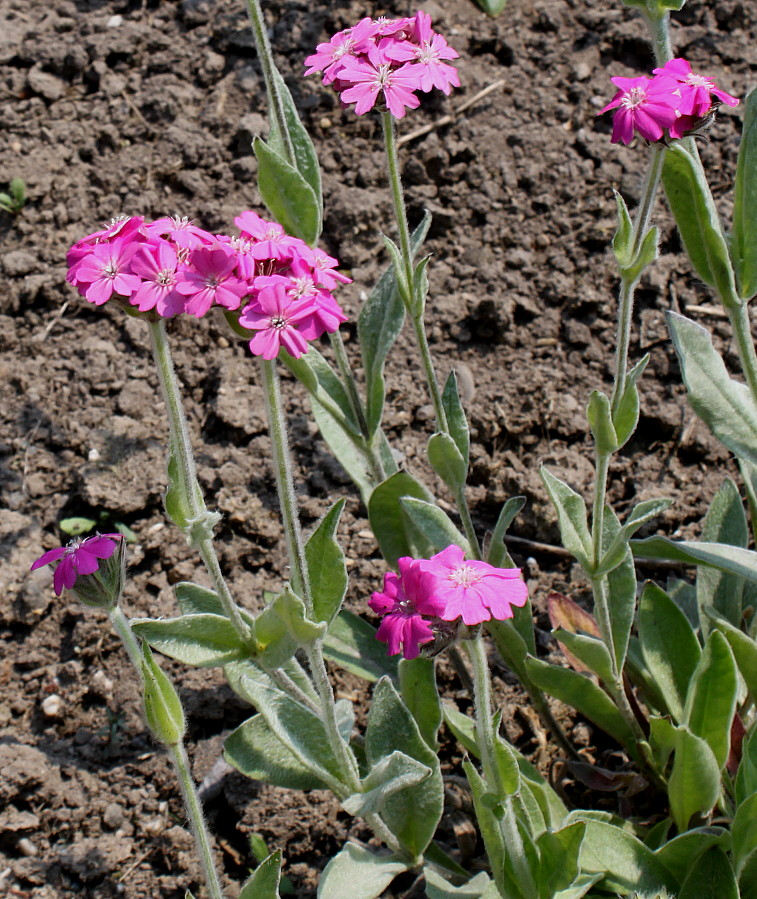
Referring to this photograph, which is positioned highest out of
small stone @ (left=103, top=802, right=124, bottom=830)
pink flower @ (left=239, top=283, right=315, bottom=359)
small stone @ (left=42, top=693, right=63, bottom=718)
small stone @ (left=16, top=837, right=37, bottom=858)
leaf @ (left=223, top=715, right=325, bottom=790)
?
pink flower @ (left=239, top=283, right=315, bottom=359)

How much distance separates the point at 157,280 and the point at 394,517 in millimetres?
1111

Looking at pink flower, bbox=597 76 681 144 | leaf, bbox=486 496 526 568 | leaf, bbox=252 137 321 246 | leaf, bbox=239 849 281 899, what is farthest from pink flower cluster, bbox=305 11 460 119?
leaf, bbox=239 849 281 899

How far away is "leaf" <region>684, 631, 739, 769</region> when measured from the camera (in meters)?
2.11

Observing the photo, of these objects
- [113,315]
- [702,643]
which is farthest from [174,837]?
[113,315]

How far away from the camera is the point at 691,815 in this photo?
222cm

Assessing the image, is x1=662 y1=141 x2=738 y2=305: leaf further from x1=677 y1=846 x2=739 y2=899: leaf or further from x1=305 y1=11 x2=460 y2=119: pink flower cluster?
x1=677 y1=846 x2=739 y2=899: leaf

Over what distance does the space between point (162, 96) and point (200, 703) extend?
251 cm

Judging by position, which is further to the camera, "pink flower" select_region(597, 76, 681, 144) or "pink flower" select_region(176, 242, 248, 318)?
"pink flower" select_region(597, 76, 681, 144)

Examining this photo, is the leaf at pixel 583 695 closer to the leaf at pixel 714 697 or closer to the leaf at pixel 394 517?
the leaf at pixel 714 697

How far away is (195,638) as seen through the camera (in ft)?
6.72

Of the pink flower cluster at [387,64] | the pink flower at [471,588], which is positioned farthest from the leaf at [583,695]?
the pink flower cluster at [387,64]

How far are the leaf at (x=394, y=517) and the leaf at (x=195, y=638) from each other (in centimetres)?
63

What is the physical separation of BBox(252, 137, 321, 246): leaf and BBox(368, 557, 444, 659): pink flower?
3.65 ft

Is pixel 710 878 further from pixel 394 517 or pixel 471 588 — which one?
pixel 394 517
